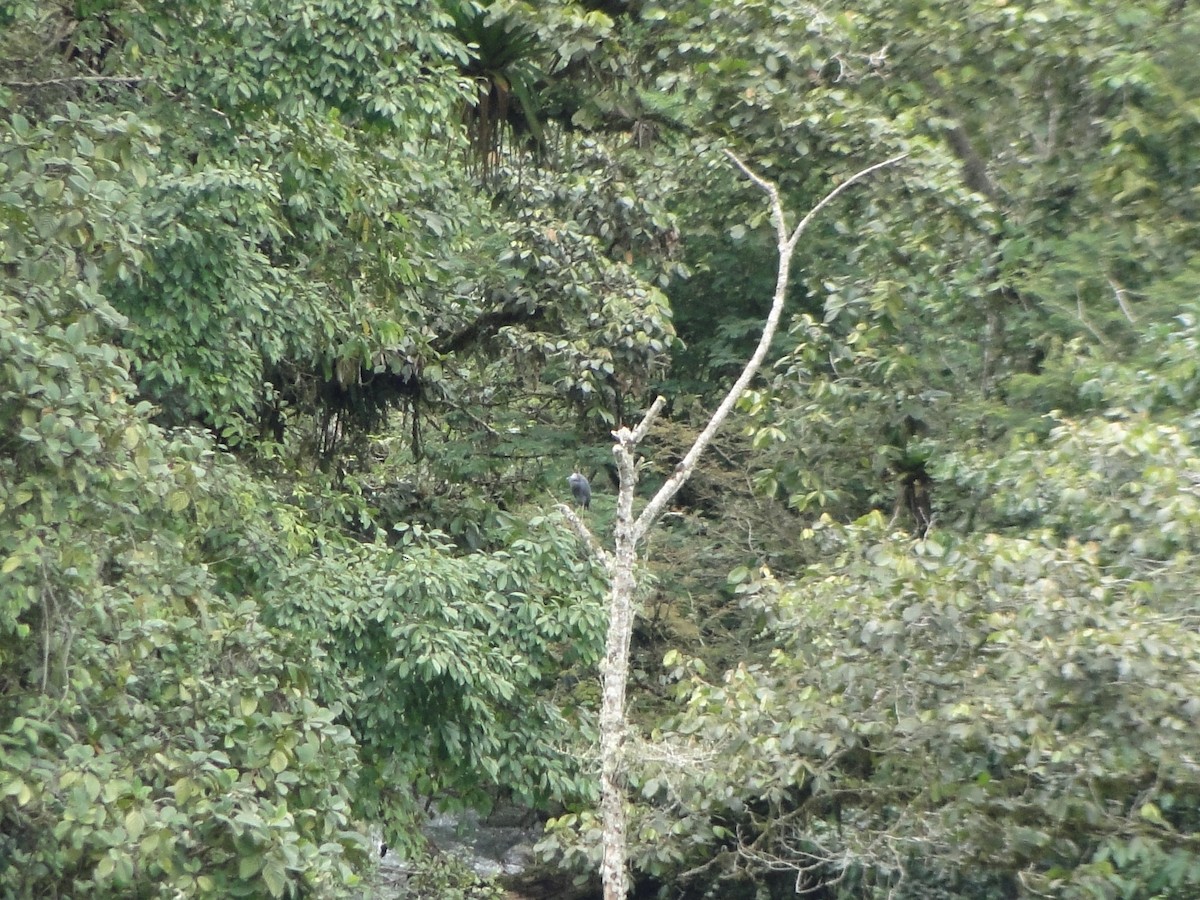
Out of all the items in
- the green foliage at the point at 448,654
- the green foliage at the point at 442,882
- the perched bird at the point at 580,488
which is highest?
the perched bird at the point at 580,488

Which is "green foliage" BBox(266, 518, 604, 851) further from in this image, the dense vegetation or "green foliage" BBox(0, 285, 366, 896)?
"green foliage" BBox(0, 285, 366, 896)

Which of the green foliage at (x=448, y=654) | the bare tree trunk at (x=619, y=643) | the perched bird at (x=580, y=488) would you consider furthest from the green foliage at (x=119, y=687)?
the perched bird at (x=580, y=488)

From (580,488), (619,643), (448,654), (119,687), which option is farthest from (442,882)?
(119,687)

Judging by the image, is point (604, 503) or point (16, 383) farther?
point (604, 503)

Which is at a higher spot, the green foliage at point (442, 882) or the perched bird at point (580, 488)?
the perched bird at point (580, 488)

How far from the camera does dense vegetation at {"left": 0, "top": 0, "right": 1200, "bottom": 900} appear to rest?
4121mm

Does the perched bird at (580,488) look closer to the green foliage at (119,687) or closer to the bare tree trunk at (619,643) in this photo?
the bare tree trunk at (619,643)

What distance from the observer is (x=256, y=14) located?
6000 millimetres

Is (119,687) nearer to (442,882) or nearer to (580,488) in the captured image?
(580,488)

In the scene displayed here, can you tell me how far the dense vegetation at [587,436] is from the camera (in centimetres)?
412

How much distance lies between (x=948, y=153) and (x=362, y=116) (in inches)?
122

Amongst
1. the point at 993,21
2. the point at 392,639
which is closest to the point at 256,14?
the point at 392,639

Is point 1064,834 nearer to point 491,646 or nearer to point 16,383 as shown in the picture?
point 491,646

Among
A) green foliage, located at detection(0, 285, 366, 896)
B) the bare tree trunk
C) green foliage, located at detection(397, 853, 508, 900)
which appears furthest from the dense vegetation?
green foliage, located at detection(397, 853, 508, 900)
